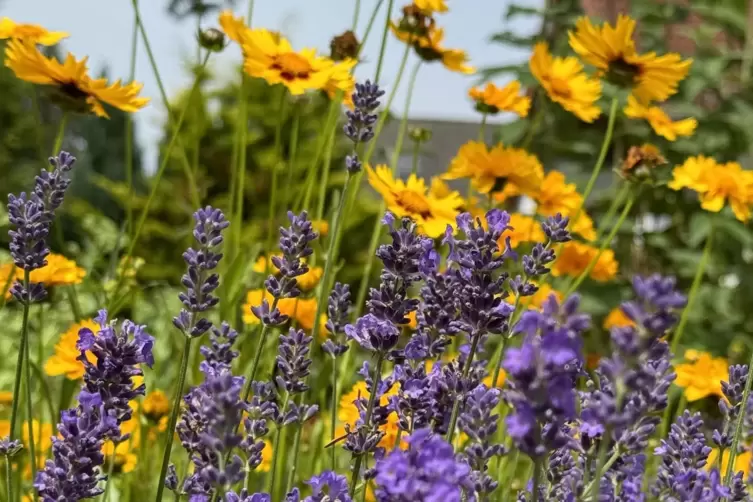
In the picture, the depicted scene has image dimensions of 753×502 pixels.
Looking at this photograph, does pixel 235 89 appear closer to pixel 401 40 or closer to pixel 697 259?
pixel 697 259

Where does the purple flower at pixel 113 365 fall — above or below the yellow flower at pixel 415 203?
below

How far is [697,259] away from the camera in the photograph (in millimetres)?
2922

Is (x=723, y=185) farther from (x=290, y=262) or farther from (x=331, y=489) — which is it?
(x=331, y=489)

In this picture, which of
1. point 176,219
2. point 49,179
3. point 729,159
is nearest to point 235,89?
point 176,219

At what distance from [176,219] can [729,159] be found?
14.2 feet

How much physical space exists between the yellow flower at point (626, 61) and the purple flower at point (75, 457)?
120 cm

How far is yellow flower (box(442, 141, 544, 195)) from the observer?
1588mm

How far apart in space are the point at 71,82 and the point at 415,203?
676 millimetres

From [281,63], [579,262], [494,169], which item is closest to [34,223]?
[281,63]

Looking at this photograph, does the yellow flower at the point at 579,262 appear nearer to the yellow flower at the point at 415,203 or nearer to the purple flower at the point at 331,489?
the yellow flower at the point at 415,203

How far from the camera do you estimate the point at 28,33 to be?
1.46m

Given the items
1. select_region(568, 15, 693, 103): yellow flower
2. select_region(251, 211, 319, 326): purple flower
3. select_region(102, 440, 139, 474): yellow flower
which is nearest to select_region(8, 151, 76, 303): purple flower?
select_region(251, 211, 319, 326): purple flower

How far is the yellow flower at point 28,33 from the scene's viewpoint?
1.42 m

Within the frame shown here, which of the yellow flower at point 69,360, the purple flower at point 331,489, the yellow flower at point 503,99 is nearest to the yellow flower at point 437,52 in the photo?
the yellow flower at point 503,99
